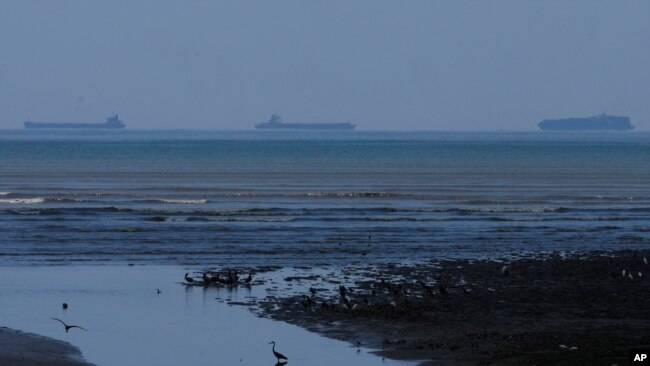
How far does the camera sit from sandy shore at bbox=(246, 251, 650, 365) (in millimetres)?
15492

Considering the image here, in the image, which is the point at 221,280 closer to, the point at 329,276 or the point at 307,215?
the point at 329,276

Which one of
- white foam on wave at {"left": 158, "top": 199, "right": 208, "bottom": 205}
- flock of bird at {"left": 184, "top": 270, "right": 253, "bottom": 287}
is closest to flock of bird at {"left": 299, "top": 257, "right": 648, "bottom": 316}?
flock of bird at {"left": 184, "top": 270, "right": 253, "bottom": 287}

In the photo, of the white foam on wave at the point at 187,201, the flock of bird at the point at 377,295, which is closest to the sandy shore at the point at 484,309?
the flock of bird at the point at 377,295

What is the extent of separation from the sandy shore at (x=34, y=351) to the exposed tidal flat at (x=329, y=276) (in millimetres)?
426

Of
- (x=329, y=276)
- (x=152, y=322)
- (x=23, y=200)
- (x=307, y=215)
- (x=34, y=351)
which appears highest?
(x=34, y=351)

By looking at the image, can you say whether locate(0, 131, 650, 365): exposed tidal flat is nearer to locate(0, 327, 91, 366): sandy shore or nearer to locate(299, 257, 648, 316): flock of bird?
locate(299, 257, 648, 316): flock of bird

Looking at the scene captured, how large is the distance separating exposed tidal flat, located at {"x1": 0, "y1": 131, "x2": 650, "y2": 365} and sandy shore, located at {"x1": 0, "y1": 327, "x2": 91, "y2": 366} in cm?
43

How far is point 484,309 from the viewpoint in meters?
19.0

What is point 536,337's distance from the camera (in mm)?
16281

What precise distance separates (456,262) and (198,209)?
20.3m

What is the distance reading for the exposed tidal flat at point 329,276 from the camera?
53.0 feet

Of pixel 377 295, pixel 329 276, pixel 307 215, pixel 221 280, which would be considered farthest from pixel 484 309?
pixel 307 215

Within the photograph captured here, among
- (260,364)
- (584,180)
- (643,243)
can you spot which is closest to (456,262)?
(643,243)

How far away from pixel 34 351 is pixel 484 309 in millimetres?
7642
